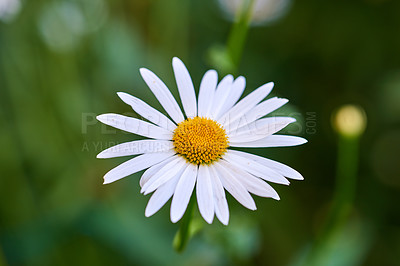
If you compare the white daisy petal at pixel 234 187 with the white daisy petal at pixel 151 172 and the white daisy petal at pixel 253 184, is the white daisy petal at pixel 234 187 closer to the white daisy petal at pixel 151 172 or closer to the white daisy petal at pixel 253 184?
the white daisy petal at pixel 253 184

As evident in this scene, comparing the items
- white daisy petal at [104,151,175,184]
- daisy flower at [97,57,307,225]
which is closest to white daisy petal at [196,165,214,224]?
daisy flower at [97,57,307,225]

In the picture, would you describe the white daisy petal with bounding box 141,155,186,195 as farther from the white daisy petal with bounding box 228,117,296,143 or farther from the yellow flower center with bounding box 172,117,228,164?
the white daisy petal with bounding box 228,117,296,143

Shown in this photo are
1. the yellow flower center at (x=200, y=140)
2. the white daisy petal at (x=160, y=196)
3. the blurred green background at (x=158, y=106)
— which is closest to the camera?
the white daisy petal at (x=160, y=196)

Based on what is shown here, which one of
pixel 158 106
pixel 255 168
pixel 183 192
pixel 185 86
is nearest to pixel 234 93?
pixel 185 86

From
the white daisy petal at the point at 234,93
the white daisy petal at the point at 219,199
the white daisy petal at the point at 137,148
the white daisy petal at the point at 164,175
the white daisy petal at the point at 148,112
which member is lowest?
the white daisy petal at the point at 219,199

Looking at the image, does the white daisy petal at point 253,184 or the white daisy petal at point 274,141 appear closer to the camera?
the white daisy petal at point 253,184

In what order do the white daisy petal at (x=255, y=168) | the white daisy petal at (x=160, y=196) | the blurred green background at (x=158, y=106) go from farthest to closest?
the blurred green background at (x=158, y=106), the white daisy petal at (x=255, y=168), the white daisy petal at (x=160, y=196)

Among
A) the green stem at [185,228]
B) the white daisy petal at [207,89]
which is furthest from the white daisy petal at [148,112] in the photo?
the green stem at [185,228]
